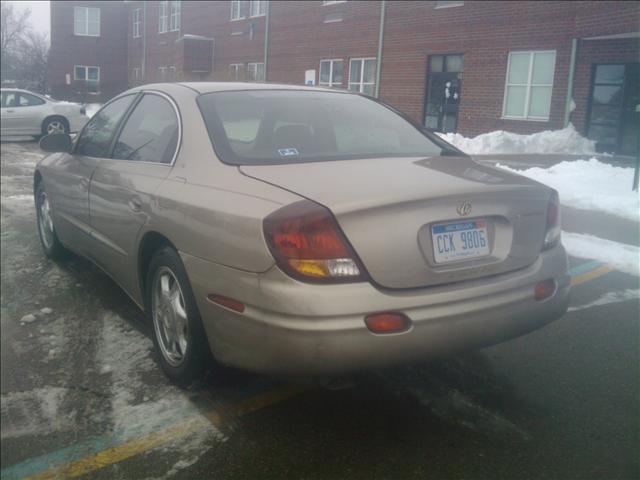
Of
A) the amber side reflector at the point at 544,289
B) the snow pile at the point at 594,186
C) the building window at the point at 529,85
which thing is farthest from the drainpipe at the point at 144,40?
the amber side reflector at the point at 544,289

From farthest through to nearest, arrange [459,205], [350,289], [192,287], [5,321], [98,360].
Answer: [5,321], [98,360], [192,287], [459,205], [350,289]

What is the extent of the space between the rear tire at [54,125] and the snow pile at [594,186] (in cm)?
1231

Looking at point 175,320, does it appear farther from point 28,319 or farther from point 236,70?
point 236,70

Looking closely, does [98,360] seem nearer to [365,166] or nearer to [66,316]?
[66,316]

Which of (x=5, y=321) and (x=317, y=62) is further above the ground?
(x=317, y=62)

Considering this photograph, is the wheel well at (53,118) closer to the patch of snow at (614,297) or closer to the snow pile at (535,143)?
the snow pile at (535,143)

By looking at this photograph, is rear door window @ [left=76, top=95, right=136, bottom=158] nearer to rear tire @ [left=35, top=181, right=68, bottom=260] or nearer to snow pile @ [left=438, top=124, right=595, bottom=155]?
rear tire @ [left=35, top=181, right=68, bottom=260]

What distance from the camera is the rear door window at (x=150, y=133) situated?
12.3 ft

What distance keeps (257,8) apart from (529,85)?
16.3 metres

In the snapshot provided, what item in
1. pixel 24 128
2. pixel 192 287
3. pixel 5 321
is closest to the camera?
pixel 192 287

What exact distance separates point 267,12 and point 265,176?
2711cm

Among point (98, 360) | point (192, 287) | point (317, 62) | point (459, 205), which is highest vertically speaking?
point (317, 62)

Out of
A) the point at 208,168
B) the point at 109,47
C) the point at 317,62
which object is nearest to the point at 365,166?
the point at 208,168

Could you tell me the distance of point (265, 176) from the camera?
304cm
